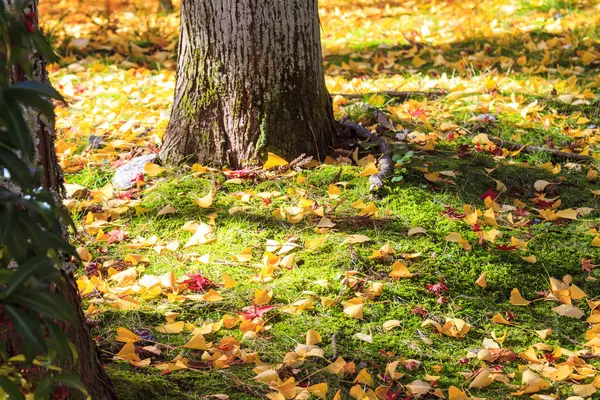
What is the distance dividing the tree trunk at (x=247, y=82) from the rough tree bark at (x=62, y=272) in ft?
5.54

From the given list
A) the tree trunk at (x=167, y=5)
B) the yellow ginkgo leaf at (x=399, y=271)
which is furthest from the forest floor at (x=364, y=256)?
the tree trunk at (x=167, y=5)

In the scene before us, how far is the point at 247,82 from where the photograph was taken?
3.51 metres

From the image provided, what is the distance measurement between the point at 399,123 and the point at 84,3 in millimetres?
5895

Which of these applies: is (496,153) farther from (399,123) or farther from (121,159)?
(121,159)

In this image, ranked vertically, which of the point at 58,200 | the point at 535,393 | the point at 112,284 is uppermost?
the point at 58,200

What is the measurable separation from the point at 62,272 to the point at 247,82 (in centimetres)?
185

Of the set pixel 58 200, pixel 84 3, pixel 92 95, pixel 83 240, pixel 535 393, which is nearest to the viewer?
pixel 58 200

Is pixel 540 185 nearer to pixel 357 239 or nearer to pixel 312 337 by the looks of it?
pixel 357 239

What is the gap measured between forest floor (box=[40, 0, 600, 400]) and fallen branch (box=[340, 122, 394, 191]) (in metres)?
0.06

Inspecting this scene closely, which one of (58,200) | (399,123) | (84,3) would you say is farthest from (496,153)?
(84,3)

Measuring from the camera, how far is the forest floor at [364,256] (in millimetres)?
2455

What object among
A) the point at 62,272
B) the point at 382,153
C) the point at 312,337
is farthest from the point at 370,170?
the point at 62,272

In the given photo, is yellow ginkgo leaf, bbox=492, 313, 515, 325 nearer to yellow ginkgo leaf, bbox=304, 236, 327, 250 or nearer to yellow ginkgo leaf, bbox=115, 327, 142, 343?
yellow ginkgo leaf, bbox=304, 236, 327, 250

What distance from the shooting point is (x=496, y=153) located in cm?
400
